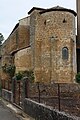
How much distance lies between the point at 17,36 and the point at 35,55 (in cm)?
943

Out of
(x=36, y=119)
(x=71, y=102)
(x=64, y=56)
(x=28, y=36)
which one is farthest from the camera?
(x=28, y=36)

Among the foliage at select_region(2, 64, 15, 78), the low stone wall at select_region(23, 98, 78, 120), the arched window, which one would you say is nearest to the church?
the arched window

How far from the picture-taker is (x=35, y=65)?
43.1 metres

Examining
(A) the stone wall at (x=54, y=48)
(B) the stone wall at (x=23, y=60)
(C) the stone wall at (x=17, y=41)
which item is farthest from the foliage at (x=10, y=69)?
(A) the stone wall at (x=54, y=48)

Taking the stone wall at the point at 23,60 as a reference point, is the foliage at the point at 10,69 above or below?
below

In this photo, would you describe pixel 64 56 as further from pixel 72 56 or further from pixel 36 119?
pixel 36 119

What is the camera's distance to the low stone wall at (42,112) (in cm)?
906

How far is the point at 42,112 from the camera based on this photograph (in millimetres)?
11398

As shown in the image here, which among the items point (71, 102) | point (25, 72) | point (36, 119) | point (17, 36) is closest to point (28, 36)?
point (17, 36)

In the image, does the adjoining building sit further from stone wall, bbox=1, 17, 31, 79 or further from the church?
stone wall, bbox=1, 17, 31, 79

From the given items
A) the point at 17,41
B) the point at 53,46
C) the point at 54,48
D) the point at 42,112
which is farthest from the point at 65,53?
the point at 42,112

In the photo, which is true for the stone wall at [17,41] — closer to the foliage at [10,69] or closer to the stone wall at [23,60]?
the foliage at [10,69]

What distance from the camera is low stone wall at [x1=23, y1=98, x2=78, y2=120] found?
29.7 ft

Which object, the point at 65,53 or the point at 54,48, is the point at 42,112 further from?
the point at 65,53
